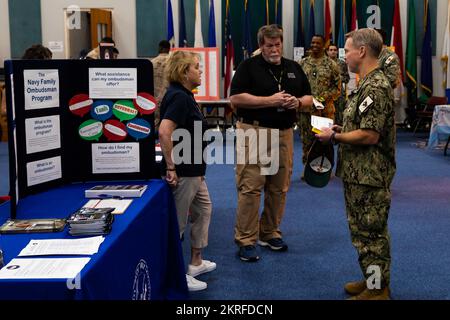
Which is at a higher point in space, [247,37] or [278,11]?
[278,11]

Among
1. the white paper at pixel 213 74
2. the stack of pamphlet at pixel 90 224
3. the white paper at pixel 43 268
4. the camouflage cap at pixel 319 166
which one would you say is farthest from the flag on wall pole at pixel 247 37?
the white paper at pixel 43 268

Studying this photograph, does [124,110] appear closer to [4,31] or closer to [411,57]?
[411,57]

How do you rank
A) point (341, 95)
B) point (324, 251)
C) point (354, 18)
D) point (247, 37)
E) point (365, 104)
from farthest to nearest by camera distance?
point (247, 37) < point (354, 18) < point (341, 95) < point (324, 251) < point (365, 104)

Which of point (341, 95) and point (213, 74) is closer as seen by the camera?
point (341, 95)

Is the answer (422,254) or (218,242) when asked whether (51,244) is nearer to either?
(218,242)

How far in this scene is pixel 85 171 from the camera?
2859 millimetres

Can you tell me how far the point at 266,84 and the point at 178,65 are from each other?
28.9 inches

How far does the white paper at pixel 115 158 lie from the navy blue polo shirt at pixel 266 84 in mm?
1022

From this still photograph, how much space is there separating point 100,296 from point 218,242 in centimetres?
254

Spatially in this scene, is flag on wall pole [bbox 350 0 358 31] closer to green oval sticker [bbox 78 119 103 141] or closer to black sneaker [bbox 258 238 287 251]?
black sneaker [bbox 258 238 287 251]

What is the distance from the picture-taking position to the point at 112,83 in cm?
280

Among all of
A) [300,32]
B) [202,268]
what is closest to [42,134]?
[202,268]

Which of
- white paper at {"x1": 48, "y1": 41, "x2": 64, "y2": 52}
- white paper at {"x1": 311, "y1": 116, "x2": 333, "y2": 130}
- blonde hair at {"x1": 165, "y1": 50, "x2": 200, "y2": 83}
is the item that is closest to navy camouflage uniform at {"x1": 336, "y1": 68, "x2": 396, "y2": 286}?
white paper at {"x1": 311, "y1": 116, "x2": 333, "y2": 130}

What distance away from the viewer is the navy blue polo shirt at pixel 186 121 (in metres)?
3.05
